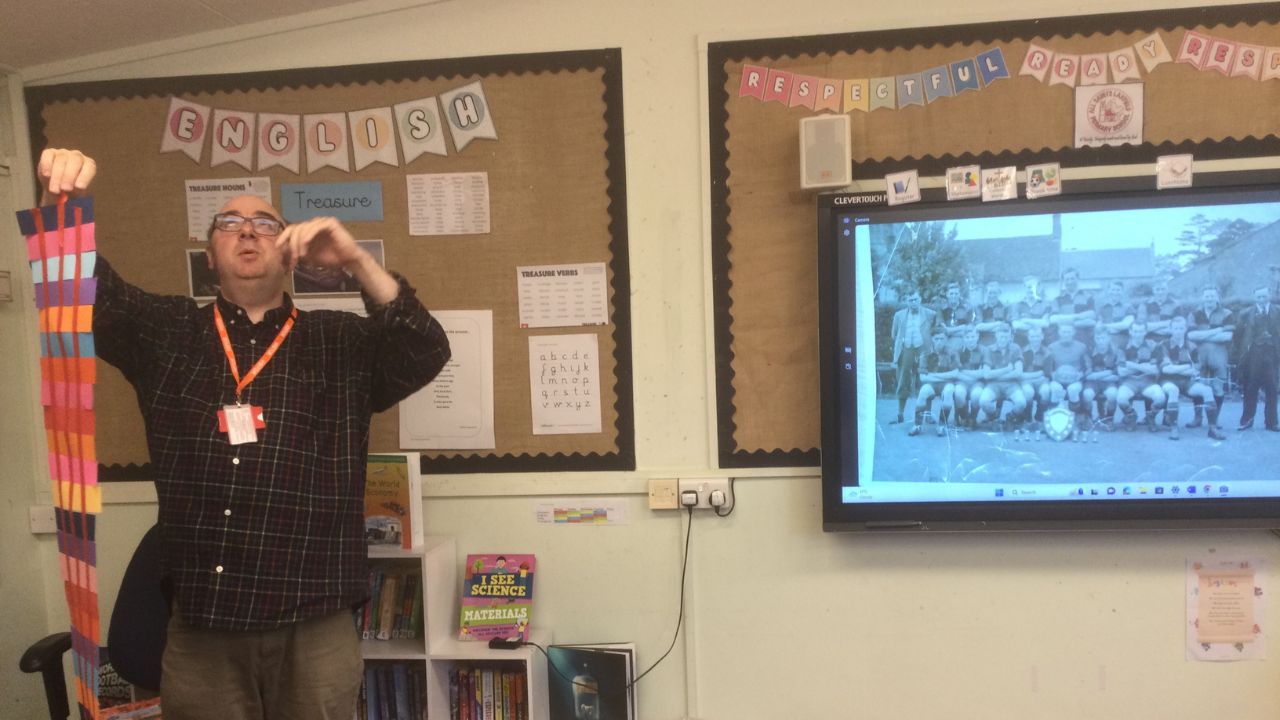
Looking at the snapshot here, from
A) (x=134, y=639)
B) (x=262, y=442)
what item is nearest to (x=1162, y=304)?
(x=262, y=442)

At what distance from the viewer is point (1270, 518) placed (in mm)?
1952

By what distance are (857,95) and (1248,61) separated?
1.07 m

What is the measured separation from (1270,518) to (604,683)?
192 centimetres

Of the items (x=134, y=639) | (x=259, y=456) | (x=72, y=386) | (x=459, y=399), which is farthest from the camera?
(x=459, y=399)

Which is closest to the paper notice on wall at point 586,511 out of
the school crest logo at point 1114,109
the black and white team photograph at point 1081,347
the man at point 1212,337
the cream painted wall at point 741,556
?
the cream painted wall at point 741,556

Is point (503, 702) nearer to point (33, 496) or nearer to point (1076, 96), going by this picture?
point (33, 496)

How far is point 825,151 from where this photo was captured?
1995 millimetres

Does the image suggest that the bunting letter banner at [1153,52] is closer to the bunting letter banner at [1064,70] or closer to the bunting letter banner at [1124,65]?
the bunting letter banner at [1124,65]

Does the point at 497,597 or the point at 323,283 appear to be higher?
the point at 323,283

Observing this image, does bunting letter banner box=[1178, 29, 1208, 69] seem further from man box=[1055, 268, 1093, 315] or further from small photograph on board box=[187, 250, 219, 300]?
small photograph on board box=[187, 250, 219, 300]

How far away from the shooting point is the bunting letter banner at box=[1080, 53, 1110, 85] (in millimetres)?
2014

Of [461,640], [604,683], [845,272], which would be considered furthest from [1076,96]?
[461,640]

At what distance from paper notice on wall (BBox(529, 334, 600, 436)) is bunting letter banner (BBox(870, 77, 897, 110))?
1078 millimetres

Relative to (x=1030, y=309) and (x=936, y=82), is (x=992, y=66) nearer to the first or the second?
(x=936, y=82)
